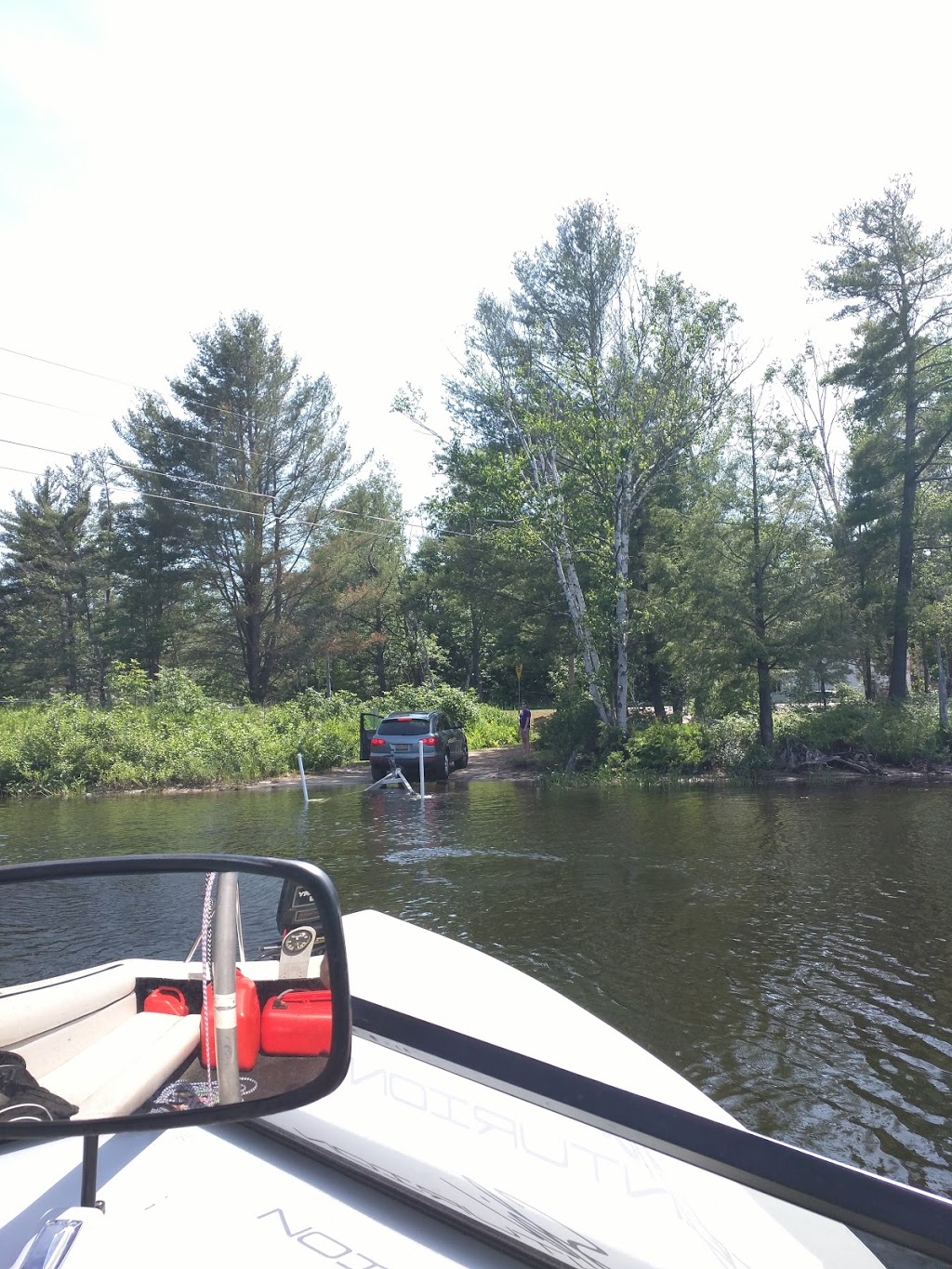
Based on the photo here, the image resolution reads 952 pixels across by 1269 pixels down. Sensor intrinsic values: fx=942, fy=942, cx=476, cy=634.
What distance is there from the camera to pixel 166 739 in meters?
24.8

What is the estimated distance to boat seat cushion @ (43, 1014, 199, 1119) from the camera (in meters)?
1.82

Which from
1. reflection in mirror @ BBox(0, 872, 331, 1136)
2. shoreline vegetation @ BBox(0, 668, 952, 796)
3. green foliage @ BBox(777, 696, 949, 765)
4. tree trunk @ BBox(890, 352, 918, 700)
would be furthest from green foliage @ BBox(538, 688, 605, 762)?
reflection in mirror @ BBox(0, 872, 331, 1136)

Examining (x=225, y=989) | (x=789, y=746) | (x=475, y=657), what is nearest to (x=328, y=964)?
(x=225, y=989)

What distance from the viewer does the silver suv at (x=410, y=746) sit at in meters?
22.1

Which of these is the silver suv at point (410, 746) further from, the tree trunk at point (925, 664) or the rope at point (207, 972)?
the tree trunk at point (925, 664)

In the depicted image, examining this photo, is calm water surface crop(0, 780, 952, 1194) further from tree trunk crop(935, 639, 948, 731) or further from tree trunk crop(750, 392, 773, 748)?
tree trunk crop(935, 639, 948, 731)

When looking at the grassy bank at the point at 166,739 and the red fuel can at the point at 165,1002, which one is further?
the grassy bank at the point at 166,739

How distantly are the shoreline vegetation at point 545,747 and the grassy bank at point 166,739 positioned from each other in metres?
0.03

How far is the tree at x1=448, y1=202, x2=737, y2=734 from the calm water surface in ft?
25.0

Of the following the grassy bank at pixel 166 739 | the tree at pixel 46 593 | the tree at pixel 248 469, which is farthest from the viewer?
the tree at pixel 46 593

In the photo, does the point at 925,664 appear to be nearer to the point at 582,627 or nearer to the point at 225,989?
the point at 582,627

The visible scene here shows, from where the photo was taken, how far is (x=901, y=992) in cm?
654

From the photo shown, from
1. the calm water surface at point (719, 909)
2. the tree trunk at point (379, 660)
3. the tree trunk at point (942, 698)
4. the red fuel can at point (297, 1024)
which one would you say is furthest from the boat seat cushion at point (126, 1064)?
the tree trunk at point (379, 660)

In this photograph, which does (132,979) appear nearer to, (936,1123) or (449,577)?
(936,1123)
